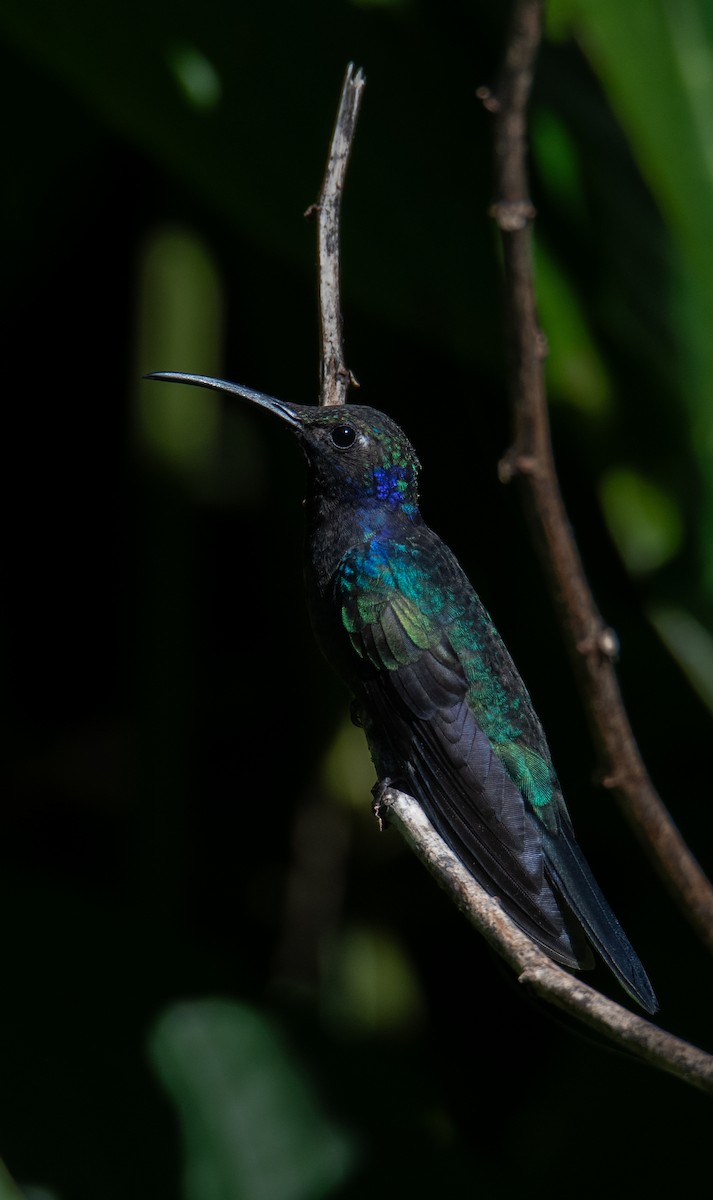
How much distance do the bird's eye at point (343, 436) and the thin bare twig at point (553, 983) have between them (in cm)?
63

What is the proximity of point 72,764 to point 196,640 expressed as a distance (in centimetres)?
55

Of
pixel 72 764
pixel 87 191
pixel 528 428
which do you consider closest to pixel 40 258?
pixel 87 191

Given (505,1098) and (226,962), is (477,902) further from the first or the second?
(505,1098)

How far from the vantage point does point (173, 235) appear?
299 centimetres

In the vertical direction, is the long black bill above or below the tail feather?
above

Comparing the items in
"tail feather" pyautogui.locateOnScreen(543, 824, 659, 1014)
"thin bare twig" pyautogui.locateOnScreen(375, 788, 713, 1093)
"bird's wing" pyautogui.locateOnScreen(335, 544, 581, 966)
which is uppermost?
"bird's wing" pyautogui.locateOnScreen(335, 544, 581, 966)

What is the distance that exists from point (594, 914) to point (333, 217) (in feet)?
3.59

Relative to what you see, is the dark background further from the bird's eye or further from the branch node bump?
the branch node bump

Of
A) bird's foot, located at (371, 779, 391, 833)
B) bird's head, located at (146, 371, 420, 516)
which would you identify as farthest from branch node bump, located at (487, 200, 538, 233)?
bird's foot, located at (371, 779, 391, 833)

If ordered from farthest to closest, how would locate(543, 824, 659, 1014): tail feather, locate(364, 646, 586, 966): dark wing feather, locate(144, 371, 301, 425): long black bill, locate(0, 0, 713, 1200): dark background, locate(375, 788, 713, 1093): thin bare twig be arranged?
locate(0, 0, 713, 1200): dark background → locate(144, 371, 301, 425): long black bill → locate(364, 646, 586, 966): dark wing feather → locate(543, 824, 659, 1014): tail feather → locate(375, 788, 713, 1093): thin bare twig

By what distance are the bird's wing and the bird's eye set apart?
0.18 m

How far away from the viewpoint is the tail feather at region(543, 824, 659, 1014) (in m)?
1.89

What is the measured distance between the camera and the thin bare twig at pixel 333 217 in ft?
6.33

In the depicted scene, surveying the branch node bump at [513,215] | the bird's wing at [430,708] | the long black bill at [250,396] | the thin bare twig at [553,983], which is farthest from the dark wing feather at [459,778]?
the branch node bump at [513,215]
